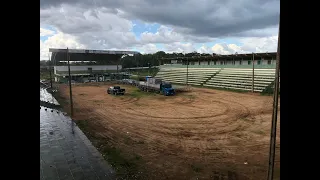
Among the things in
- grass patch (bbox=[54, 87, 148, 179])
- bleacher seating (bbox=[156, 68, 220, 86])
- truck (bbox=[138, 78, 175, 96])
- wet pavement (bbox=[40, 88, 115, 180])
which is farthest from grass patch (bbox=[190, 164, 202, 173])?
bleacher seating (bbox=[156, 68, 220, 86])

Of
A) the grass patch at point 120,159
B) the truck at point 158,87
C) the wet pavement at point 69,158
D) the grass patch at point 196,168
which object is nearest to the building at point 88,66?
the truck at point 158,87

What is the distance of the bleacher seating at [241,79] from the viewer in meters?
38.4

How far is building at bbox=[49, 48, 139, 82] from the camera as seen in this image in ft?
239

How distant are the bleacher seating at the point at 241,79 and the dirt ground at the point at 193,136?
11.2m

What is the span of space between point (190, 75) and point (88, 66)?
4517cm

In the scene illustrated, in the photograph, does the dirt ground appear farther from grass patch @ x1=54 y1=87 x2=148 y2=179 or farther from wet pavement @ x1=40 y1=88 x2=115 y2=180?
wet pavement @ x1=40 y1=88 x2=115 y2=180

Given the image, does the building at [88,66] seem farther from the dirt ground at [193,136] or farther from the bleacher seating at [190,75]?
the dirt ground at [193,136]

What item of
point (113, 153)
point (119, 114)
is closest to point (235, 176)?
point (113, 153)

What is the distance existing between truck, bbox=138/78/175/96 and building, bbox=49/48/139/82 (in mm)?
30328

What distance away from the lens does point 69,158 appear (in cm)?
1170
